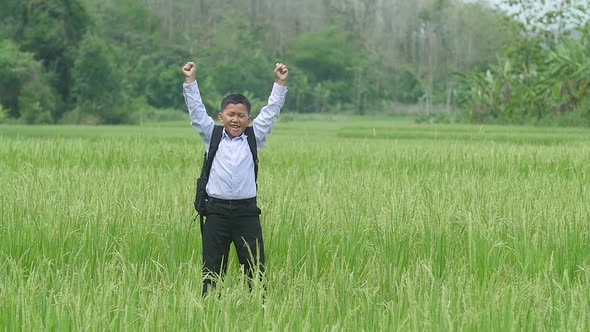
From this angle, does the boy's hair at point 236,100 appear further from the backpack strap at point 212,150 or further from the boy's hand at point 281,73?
the boy's hand at point 281,73

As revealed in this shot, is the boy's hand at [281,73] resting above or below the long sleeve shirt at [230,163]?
above

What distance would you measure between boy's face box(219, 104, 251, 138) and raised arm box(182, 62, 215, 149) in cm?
11

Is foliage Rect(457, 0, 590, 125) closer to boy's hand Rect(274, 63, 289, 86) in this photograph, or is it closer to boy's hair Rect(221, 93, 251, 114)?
boy's hand Rect(274, 63, 289, 86)

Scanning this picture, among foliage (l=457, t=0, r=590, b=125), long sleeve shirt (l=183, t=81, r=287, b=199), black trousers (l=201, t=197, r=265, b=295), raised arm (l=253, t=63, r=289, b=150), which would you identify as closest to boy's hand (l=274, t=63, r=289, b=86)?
raised arm (l=253, t=63, r=289, b=150)

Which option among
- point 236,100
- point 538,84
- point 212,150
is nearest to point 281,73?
point 236,100

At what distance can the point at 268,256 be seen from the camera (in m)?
3.66

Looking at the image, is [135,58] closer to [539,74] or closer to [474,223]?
[539,74]

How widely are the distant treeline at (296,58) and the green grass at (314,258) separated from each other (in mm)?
14241

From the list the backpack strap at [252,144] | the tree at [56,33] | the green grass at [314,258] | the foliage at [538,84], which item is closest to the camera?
the green grass at [314,258]

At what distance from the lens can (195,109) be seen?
3410 millimetres

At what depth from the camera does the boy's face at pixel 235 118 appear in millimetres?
3260

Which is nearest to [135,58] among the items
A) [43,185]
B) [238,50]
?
[238,50]

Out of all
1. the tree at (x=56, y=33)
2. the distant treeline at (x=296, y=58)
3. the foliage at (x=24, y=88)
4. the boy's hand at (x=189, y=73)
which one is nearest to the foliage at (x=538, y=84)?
the distant treeline at (x=296, y=58)

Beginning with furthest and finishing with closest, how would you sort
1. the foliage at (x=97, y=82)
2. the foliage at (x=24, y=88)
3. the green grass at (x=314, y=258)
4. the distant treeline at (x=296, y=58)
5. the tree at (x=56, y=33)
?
the foliage at (x=97, y=82), the tree at (x=56, y=33), the foliage at (x=24, y=88), the distant treeline at (x=296, y=58), the green grass at (x=314, y=258)
